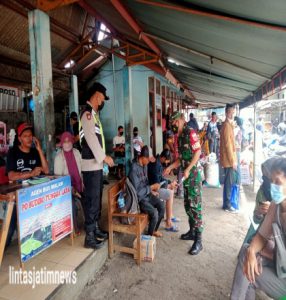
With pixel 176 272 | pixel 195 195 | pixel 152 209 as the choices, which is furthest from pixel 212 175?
pixel 176 272

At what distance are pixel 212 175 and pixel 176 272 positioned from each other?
3647 millimetres

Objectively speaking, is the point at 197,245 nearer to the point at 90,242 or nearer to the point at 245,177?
the point at 90,242

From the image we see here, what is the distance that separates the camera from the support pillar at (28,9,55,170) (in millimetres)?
2811

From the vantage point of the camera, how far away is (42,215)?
2.27 metres

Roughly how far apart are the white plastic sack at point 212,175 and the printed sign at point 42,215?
4066 mm

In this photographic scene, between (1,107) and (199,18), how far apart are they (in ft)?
21.0

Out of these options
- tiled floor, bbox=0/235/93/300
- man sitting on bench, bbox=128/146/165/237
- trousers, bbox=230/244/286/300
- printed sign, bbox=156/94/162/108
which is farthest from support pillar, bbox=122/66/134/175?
trousers, bbox=230/244/286/300

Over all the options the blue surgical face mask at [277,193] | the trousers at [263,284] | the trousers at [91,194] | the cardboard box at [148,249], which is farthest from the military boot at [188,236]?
A: the blue surgical face mask at [277,193]

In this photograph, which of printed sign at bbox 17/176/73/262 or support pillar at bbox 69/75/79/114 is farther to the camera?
support pillar at bbox 69/75/79/114

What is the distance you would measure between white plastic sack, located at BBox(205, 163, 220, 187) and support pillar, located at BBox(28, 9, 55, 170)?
13.2 ft

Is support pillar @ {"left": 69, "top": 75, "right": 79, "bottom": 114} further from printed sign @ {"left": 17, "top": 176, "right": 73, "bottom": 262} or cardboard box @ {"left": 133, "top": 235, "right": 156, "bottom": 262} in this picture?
cardboard box @ {"left": 133, "top": 235, "right": 156, "bottom": 262}

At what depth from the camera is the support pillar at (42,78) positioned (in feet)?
9.22

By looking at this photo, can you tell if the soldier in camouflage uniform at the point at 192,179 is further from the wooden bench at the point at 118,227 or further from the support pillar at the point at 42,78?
the support pillar at the point at 42,78

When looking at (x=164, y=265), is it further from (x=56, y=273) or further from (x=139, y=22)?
(x=139, y=22)
